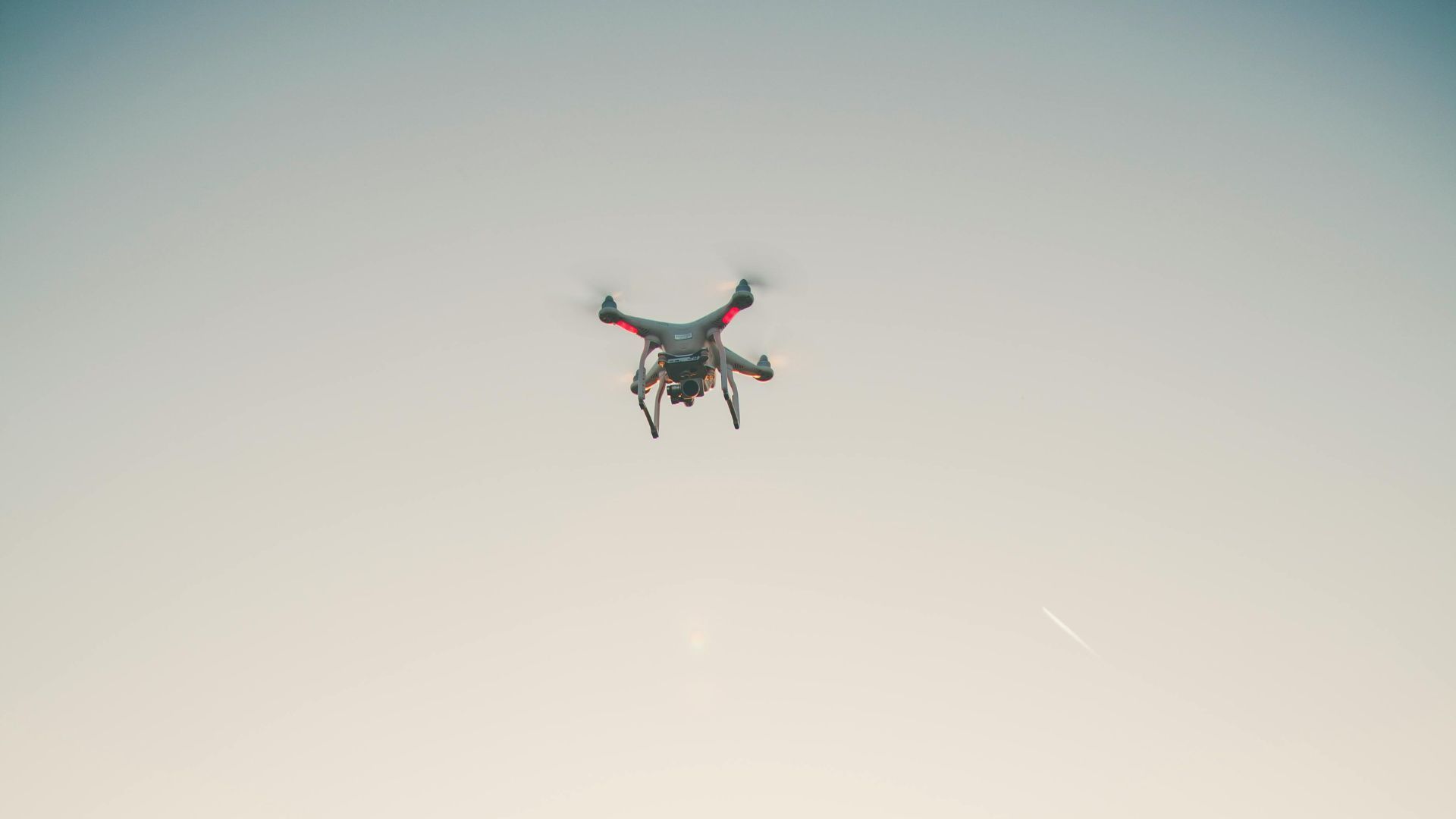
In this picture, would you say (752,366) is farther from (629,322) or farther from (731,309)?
(629,322)

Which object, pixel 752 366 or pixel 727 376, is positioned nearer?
pixel 727 376

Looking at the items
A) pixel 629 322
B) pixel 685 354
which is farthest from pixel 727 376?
pixel 629 322

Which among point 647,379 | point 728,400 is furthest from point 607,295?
point 728,400

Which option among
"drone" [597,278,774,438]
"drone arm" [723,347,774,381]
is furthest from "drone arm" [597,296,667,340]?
"drone arm" [723,347,774,381]

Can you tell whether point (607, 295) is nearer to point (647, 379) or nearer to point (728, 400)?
point (647, 379)

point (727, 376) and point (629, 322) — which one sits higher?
point (629, 322)

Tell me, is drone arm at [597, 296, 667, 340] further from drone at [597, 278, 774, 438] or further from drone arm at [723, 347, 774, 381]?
drone arm at [723, 347, 774, 381]

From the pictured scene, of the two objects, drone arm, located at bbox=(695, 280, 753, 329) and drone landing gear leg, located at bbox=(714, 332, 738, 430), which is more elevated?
drone arm, located at bbox=(695, 280, 753, 329)

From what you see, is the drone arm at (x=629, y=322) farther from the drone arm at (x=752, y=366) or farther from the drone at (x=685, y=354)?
the drone arm at (x=752, y=366)
